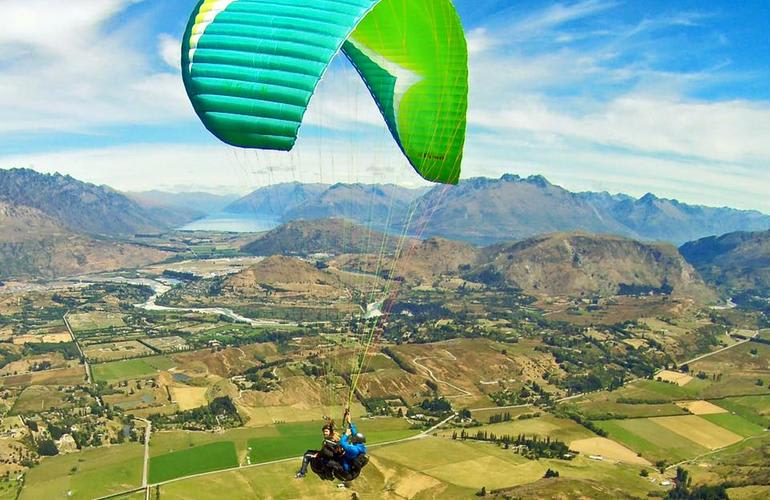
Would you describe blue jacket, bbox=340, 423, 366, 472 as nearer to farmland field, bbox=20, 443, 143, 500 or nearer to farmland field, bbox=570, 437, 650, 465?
farmland field, bbox=20, 443, 143, 500

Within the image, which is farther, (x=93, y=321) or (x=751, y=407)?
(x=93, y=321)

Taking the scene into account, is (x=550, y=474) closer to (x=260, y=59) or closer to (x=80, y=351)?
(x=260, y=59)

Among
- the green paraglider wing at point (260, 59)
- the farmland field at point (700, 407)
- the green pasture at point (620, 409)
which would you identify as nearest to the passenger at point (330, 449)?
the green paraglider wing at point (260, 59)

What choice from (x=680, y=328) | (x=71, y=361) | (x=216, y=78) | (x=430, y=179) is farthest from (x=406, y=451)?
(x=680, y=328)

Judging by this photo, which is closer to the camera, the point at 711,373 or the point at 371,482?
the point at 371,482

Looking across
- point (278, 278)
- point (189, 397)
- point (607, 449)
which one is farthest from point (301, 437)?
point (278, 278)

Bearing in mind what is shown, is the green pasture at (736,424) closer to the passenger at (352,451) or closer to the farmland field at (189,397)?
the farmland field at (189,397)

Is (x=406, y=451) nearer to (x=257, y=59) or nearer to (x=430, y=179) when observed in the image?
(x=430, y=179)
